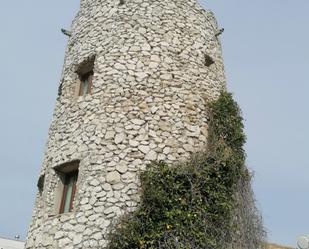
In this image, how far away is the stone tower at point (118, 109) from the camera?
31.9ft

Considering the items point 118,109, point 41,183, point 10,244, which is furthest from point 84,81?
point 10,244

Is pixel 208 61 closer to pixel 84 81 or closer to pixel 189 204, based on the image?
pixel 84 81

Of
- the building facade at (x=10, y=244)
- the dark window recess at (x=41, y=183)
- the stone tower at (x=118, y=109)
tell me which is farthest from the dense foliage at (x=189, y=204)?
the building facade at (x=10, y=244)

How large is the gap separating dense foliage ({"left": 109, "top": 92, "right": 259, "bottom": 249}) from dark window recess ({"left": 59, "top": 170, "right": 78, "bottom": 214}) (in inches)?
67.8

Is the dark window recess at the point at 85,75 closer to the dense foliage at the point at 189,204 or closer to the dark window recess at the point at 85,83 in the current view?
the dark window recess at the point at 85,83

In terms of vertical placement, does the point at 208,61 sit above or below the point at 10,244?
above

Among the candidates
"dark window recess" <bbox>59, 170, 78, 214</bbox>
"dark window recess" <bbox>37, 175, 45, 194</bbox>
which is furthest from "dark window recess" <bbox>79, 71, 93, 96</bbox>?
"dark window recess" <bbox>37, 175, 45, 194</bbox>

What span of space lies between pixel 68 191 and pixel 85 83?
2.98 m

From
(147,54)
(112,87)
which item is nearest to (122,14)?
(147,54)

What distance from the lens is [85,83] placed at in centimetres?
1216

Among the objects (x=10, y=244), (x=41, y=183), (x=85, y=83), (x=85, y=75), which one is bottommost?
(x=10, y=244)

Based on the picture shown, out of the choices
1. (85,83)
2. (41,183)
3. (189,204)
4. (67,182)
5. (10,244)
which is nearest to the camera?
(189,204)

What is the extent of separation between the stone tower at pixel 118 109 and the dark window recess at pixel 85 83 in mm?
31

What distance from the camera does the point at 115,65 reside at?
36.9 ft
